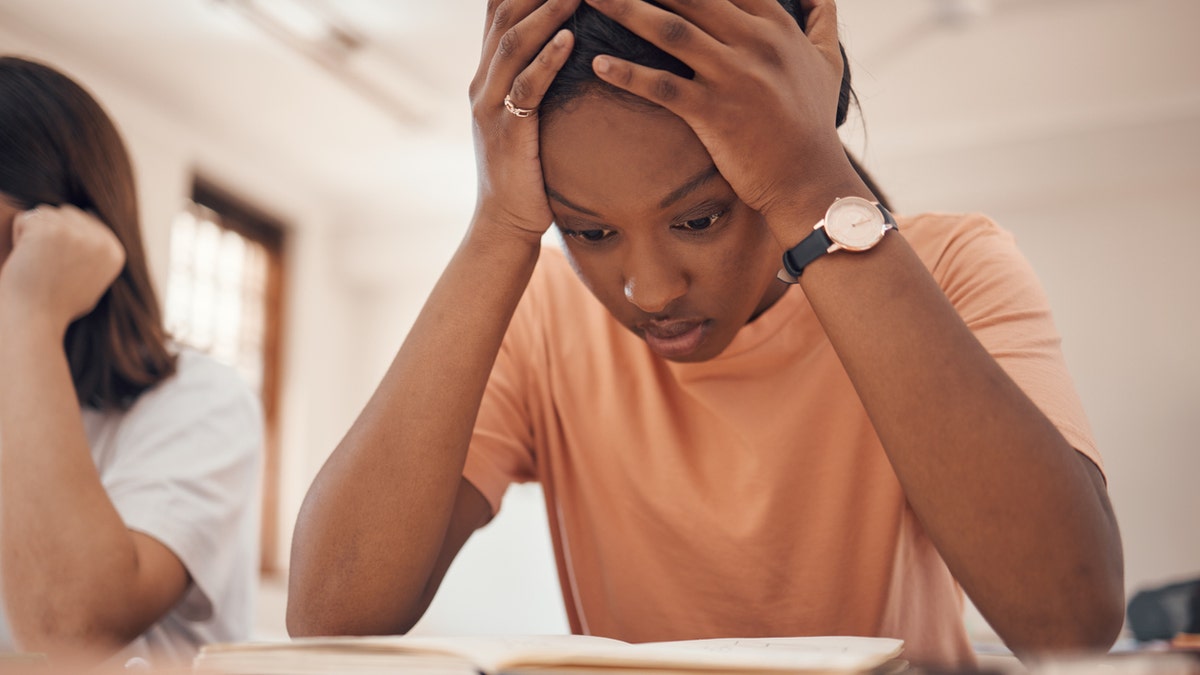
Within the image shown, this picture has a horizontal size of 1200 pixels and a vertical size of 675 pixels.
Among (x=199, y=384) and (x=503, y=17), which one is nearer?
(x=503, y=17)

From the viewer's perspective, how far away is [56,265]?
115cm

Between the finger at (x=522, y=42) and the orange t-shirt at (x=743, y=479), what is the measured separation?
0.33 meters

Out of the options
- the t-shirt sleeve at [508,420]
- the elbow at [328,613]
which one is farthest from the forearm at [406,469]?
the t-shirt sleeve at [508,420]

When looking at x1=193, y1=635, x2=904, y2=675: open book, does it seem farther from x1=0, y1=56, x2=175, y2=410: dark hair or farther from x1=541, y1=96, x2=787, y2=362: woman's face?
x1=0, y1=56, x2=175, y2=410: dark hair

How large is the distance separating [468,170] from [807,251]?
4484mm

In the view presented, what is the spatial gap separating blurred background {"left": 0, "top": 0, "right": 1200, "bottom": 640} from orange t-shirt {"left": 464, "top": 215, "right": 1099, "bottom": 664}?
2743 millimetres

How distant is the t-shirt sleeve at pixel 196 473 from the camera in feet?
3.58

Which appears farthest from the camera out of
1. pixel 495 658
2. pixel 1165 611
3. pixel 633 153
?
pixel 1165 611

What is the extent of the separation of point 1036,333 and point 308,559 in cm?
66

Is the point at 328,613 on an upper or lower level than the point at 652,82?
lower

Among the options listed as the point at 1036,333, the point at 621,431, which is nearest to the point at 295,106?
the point at 621,431

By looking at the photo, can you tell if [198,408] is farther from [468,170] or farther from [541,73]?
[468,170]

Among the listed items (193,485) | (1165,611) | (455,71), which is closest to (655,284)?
(193,485)

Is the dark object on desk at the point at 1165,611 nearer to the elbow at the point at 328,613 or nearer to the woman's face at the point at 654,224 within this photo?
the woman's face at the point at 654,224
